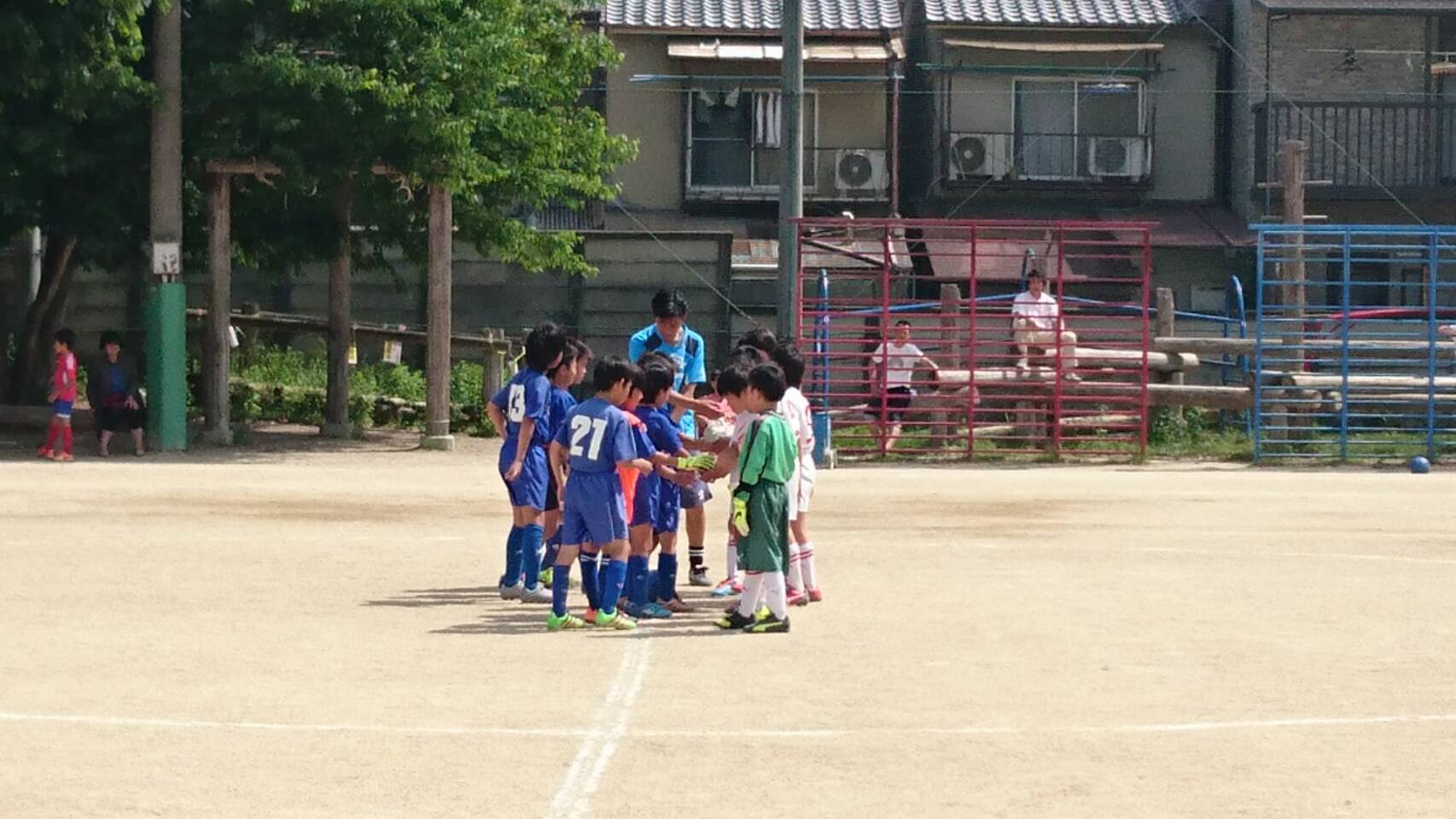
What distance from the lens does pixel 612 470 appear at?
1094 cm

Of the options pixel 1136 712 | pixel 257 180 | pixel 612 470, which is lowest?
pixel 1136 712

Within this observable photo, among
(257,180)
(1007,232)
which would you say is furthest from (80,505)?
(1007,232)

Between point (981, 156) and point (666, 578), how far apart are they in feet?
84.2

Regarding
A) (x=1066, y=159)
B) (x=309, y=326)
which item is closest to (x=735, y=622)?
(x=309, y=326)

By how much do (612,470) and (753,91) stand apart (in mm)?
26641

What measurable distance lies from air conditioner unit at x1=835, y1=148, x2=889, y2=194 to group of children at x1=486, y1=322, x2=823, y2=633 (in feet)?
79.7

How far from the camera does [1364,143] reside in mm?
37250

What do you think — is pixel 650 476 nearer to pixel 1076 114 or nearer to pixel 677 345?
pixel 677 345

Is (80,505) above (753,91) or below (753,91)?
below

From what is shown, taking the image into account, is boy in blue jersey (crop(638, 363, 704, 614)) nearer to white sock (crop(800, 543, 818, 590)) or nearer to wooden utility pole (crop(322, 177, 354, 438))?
white sock (crop(800, 543, 818, 590))

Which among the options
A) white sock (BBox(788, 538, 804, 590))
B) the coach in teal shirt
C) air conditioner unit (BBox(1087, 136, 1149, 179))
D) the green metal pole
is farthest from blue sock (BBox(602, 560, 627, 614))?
air conditioner unit (BBox(1087, 136, 1149, 179))

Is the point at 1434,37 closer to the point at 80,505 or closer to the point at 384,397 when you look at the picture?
the point at 384,397

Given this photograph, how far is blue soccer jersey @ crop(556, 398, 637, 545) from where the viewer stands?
1088 cm

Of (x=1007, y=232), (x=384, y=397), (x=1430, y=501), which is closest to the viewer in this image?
(x=1430, y=501)
